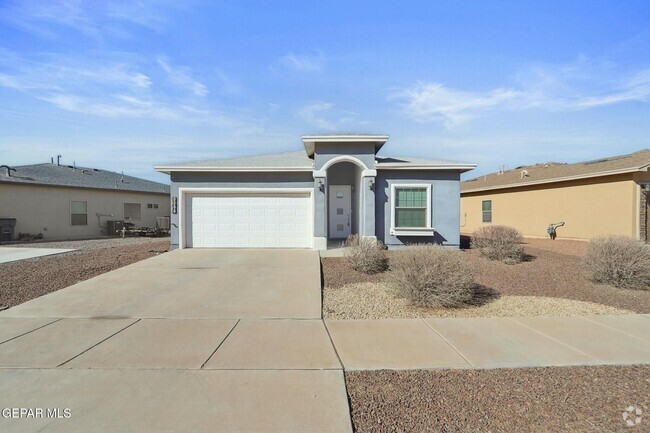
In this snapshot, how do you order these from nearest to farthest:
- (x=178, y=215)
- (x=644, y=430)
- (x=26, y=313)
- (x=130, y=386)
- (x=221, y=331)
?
(x=644, y=430), (x=130, y=386), (x=221, y=331), (x=26, y=313), (x=178, y=215)

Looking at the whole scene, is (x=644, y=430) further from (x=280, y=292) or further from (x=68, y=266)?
(x=68, y=266)

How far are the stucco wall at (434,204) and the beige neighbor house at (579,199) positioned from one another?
24.5ft

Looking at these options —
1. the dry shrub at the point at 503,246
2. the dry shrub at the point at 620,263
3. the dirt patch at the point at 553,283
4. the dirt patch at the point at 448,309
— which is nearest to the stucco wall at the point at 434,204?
the dry shrub at the point at 503,246

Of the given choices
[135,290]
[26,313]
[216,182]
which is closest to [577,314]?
[135,290]

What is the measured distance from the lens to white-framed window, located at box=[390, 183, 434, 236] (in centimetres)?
1397

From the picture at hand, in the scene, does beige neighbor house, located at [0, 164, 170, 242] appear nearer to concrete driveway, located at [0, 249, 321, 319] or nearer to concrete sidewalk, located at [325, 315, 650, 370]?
concrete driveway, located at [0, 249, 321, 319]

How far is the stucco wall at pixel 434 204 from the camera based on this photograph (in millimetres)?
14031

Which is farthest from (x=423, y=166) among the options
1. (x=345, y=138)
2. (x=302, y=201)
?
(x=302, y=201)

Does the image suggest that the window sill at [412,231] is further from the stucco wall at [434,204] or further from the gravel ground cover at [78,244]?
the gravel ground cover at [78,244]

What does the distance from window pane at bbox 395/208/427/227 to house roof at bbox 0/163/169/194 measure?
19.1 m

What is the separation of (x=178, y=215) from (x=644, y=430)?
46.2 feet

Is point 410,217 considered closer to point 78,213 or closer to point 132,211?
point 132,211

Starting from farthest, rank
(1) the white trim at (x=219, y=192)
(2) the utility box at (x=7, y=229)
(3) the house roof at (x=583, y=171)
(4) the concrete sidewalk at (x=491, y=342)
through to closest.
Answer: (2) the utility box at (x=7, y=229)
(3) the house roof at (x=583, y=171)
(1) the white trim at (x=219, y=192)
(4) the concrete sidewalk at (x=491, y=342)

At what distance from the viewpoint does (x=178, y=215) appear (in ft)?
46.3
